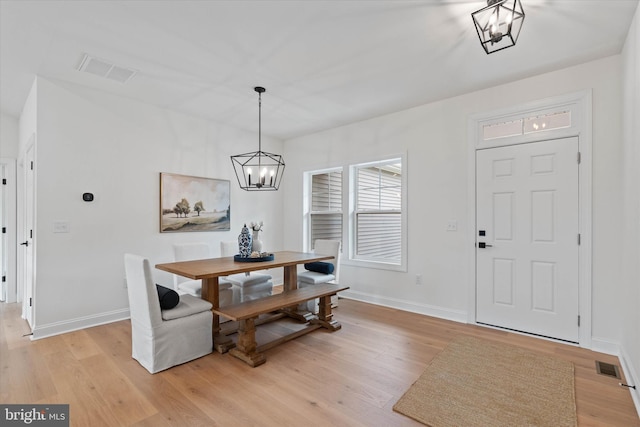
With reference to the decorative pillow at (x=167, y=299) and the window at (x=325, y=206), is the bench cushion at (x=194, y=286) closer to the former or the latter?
the decorative pillow at (x=167, y=299)

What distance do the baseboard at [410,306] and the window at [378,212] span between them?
1.72ft

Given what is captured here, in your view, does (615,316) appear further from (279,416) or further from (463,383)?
(279,416)

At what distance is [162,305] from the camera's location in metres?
2.60

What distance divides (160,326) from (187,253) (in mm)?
1526

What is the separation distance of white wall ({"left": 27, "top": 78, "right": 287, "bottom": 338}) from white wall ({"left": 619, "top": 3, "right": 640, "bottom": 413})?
4.63m

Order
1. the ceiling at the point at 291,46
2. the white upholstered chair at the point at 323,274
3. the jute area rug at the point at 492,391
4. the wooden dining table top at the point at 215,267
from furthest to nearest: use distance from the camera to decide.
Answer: the white upholstered chair at the point at 323,274 < the wooden dining table top at the point at 215,267 < the ceiling at the point at 291,46 < the jute area rug at the point at 492,391

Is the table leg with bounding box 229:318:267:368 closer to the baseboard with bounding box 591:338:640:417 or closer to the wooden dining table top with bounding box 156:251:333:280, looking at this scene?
the wooden dining table top with bounding box 156:251:333:280

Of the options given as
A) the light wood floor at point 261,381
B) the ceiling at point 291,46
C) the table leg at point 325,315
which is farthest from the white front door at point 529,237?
the table leg at point 325,315

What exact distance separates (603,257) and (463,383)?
185 centimetres

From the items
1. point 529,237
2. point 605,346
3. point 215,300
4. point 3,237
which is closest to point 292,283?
point 215,300

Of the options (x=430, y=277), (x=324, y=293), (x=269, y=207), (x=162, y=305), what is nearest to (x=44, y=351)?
(x=162, y=305)

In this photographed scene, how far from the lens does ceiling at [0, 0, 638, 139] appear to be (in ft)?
7.29

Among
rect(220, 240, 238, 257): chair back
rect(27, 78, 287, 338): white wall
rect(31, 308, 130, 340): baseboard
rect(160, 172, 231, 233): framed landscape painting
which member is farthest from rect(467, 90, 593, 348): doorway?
rect(31, 308, 130, 340): baseboard

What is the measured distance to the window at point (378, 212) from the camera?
4473mm
